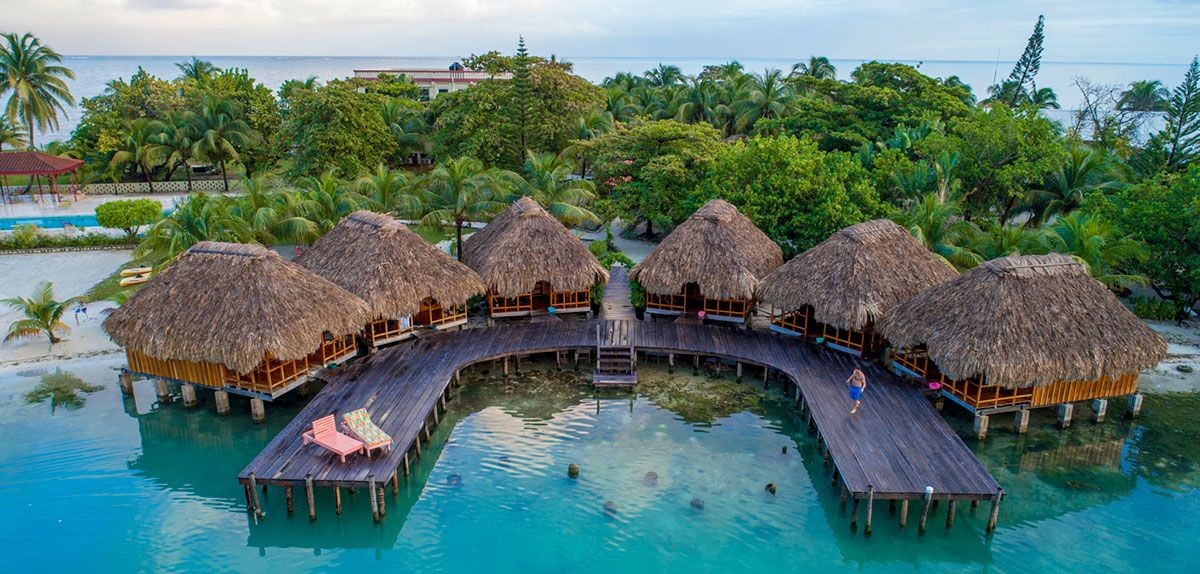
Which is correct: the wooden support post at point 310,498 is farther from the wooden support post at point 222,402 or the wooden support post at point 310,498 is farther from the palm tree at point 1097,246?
the palm tree at point 1097,246

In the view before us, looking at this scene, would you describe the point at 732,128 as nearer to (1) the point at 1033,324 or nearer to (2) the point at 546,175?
(2) the point at 546,175

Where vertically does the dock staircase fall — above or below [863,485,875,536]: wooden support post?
above

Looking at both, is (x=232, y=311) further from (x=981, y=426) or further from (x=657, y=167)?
(x=981, y=426)

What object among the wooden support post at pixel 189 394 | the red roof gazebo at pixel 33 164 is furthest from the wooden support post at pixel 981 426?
the red roof gazebo at pixel 33 164

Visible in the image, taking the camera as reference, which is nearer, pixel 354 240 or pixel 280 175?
pixel 354 240

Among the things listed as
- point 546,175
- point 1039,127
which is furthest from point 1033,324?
point 546,175

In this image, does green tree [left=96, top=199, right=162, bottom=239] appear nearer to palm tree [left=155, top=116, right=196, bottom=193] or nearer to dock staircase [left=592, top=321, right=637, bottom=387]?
palm tree [left=155, top=116, right=196, bottom=193]

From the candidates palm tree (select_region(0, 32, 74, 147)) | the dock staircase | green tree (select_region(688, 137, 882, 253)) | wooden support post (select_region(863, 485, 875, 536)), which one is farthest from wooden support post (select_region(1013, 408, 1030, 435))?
palm tree (select_region(0, 32, 74, 147))
